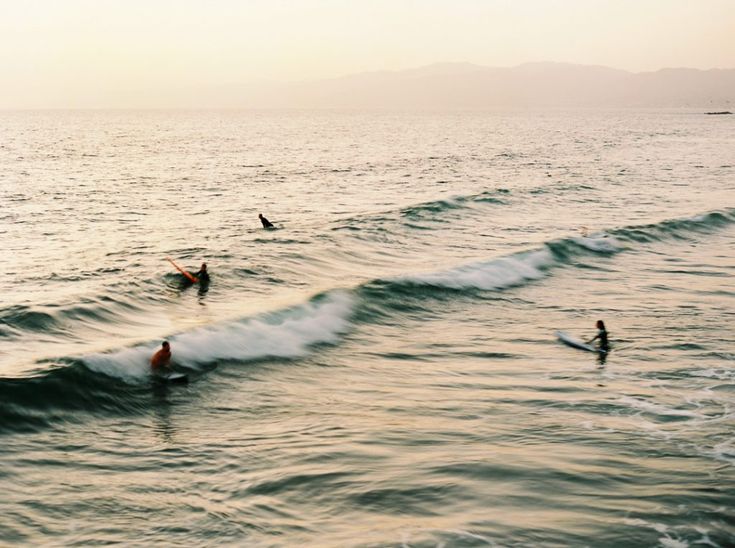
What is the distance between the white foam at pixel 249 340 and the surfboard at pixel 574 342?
21.1 ft

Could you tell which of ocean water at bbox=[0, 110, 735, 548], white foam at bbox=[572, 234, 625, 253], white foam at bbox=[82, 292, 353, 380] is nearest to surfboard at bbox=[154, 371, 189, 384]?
ocean water at bbox=[0, 110, 735, 548]

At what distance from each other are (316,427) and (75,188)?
53566 mm

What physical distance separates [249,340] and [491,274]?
1257cm

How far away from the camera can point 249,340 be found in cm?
2416

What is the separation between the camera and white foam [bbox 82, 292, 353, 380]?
21141 mm

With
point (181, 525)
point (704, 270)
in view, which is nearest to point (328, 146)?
point (704, 270)

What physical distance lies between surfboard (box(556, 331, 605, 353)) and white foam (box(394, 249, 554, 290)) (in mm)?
7598

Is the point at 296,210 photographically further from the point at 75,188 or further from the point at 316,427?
the point at 316,427

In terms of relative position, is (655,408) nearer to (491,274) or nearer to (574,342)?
(574,342)

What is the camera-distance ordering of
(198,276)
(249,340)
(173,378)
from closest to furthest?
(173,378) < (249,340) < (198,276)

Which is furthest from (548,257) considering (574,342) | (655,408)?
(655,408)

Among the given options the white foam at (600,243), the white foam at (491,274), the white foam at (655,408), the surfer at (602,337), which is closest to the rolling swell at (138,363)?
the white foam at (491,274)

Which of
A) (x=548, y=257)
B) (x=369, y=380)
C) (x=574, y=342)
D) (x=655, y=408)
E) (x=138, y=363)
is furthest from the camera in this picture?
(x=548, y=257)

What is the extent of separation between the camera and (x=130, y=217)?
48844 mm
